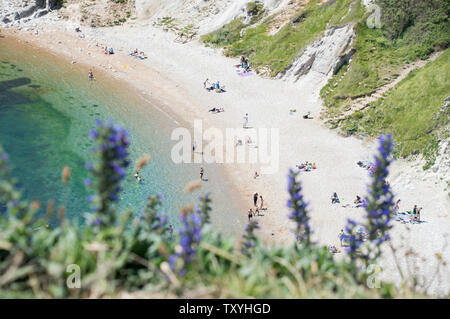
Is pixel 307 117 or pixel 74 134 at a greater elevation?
pixel 307 117

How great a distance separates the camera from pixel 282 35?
5578 centimetres

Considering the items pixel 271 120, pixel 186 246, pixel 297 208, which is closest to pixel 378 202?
pixel 297 208

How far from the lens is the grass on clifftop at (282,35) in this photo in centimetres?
5116

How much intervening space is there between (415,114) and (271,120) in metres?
13.7

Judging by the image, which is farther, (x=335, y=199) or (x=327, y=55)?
(x=327, y=55)

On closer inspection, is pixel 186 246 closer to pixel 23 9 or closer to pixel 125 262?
pixel 125 262

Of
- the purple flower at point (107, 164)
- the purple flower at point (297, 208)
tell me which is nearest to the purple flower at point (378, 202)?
the purple flower at point (297, 208)

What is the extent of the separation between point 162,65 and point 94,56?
32.6ft

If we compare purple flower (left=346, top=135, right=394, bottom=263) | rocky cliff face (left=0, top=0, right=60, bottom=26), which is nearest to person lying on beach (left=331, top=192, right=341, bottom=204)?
purple flower (left=346, top=135, right=394, bottom=263)

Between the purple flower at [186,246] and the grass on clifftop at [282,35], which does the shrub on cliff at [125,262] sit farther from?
the grass on clifftop at [282,35]

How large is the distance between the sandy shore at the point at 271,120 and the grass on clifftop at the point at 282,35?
297 centimetres

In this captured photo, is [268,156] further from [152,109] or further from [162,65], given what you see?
[162,65]

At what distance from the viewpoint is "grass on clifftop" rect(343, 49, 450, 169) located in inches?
1321

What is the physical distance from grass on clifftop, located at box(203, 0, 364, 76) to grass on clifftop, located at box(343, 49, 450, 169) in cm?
1380
